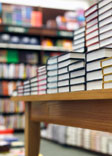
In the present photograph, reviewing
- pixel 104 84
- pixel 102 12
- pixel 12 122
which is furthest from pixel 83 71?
pixel 12 122

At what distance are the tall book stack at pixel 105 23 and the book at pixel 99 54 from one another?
119 mm

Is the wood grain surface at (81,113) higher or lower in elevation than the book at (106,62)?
lower

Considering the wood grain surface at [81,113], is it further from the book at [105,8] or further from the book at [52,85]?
the book at [105,8]

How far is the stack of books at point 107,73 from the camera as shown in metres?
0.80

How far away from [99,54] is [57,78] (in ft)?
0.98

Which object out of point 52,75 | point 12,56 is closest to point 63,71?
point 52,75

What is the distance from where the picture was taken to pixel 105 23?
1027mm

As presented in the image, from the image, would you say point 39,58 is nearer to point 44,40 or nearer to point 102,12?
point 44,40

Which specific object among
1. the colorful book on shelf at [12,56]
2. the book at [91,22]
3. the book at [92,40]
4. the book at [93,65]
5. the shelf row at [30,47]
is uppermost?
the shelf row at [30,47]

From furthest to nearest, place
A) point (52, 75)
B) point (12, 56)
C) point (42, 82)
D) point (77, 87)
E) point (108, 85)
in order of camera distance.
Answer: point (12, 56) → point (42, 82) → point (52, 75) → point (77, 87) → point (108, 85)

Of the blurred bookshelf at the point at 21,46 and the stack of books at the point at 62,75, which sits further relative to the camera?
the blurred bookshelf at the point at 21,46

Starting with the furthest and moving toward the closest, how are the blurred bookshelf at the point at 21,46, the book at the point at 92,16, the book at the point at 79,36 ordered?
the blurred bookshelf at the point at 21,46, the book at the point at 79,36, the book at the point at 92,16

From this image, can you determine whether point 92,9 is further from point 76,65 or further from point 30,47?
point 30,47

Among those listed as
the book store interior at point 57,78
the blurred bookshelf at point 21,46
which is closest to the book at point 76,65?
the book store interior at point 57,78
